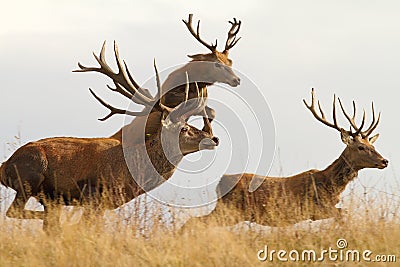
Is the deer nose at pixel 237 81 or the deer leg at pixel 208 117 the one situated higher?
the deer nose at pixel 237 81

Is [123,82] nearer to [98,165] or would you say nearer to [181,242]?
[98,165]

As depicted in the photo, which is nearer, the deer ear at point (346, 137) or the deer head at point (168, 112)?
the deer head at point (168, 112)

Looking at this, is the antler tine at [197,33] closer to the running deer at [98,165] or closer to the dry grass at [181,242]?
the running deer at [98,165]

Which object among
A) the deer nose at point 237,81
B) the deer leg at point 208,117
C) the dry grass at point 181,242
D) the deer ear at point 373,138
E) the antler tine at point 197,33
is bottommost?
the dry grass at point 181,242

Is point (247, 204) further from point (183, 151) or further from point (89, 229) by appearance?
point (89, 229)

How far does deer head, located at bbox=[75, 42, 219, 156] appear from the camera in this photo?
9.77 meters

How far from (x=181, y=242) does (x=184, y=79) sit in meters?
5.06

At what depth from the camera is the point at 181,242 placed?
6469 mm

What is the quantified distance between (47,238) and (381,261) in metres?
2.76

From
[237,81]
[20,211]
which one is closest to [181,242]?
[20,211]

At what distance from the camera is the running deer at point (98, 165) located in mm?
8961

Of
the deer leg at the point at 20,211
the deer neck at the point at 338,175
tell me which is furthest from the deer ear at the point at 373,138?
the deer leg at the point at 20,211

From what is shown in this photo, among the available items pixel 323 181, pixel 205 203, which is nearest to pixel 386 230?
pixel 205 203

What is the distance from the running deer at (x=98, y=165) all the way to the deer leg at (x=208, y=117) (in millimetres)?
125
